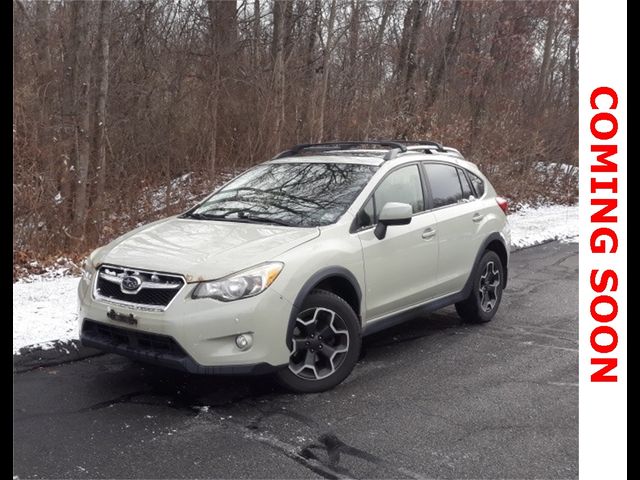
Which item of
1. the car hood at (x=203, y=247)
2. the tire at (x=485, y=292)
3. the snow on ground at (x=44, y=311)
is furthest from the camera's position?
the tire at (x=485, y=292)

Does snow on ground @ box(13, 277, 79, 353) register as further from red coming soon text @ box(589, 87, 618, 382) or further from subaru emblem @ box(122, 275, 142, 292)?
red coming soon text @ box(589, 87, 618, 382)

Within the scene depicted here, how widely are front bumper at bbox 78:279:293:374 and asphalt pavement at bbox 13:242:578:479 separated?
380 millimetres

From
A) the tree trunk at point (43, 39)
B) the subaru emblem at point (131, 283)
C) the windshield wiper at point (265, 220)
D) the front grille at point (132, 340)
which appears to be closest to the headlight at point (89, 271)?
the front grille at point (132, 340)

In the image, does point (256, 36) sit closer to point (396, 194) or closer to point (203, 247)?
point (396, 194)

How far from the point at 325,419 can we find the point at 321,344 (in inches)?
23.9

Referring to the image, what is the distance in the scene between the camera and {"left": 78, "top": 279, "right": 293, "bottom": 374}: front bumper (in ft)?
13.8

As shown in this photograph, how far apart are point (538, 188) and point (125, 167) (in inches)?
472

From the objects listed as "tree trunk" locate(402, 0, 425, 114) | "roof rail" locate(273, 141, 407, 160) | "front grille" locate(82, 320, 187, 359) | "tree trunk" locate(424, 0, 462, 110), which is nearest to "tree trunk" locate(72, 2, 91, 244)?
"roof rail" locate(273, 141, 407, 160)

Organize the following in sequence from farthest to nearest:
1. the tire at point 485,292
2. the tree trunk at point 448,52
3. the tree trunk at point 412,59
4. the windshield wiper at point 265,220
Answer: the tree trunk at point 448,52 → the tree trunk at point 412,59 → the tire at point 485,292 → the windshield wiper at point 265,220

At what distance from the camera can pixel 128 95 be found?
43.1ft

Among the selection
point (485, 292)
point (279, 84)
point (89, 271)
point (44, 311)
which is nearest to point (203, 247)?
point (89, 271)

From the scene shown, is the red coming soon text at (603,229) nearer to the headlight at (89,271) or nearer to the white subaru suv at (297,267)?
the white subaru suv at (297,267)

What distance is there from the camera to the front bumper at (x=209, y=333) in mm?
4211

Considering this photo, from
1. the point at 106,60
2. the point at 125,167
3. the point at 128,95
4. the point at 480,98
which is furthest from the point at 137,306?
the point at 480,98
